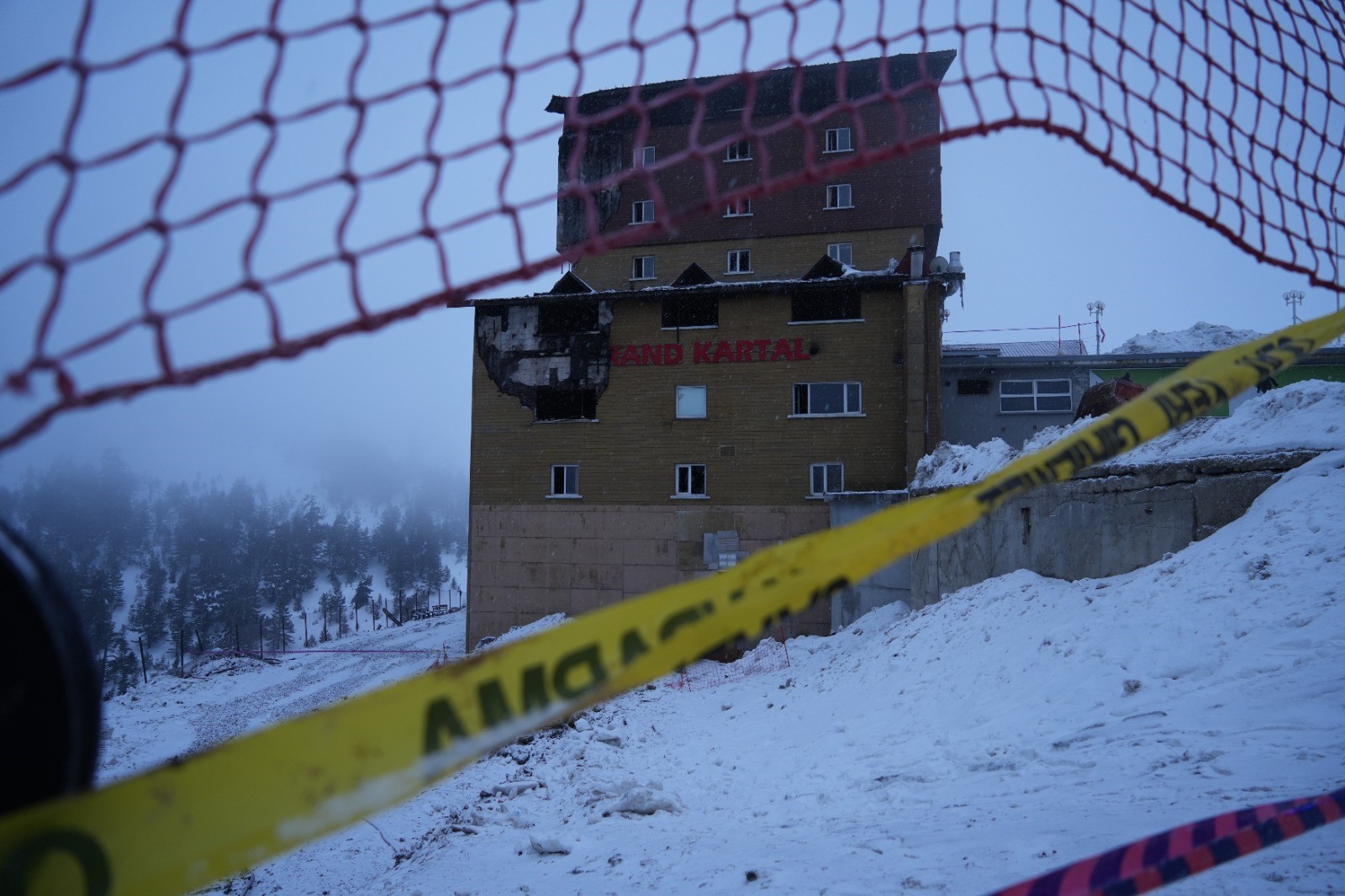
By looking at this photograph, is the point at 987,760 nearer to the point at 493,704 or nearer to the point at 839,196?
the point at 493,704

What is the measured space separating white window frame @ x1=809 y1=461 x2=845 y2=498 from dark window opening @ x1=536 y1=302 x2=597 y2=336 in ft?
26.2

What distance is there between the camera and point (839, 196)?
92.5ft

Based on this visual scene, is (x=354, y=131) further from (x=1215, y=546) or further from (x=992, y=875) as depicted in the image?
(x=1215, y=546)

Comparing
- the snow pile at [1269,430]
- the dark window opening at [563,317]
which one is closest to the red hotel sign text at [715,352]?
the dark window opening at [563,317]

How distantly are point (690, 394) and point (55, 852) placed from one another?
22.8m

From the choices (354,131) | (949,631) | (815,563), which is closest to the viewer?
(815,563)

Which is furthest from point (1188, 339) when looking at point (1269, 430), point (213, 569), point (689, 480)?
point (213, 569)

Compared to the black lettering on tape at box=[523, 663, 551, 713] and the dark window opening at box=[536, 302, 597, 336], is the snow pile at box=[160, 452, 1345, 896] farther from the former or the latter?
the dark window opening at box=[536, 302, 597, 336]

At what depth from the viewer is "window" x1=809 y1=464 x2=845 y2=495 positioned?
2259 cm

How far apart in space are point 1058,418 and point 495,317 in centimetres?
1761

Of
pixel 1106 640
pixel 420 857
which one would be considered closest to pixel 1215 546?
pixel 1106 640

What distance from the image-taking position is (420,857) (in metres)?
7.40

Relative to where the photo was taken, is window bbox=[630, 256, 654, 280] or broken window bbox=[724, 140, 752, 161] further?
window bbox=[630, 256, 654, 280]

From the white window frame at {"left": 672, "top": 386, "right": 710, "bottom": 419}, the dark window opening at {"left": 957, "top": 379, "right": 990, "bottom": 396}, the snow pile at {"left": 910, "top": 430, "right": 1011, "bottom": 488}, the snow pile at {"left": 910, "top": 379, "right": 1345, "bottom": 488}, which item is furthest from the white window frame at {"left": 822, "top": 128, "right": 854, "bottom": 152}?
the snow pile at {"left": 910, "top": 379, "right": 1345, "bottom": 488}
